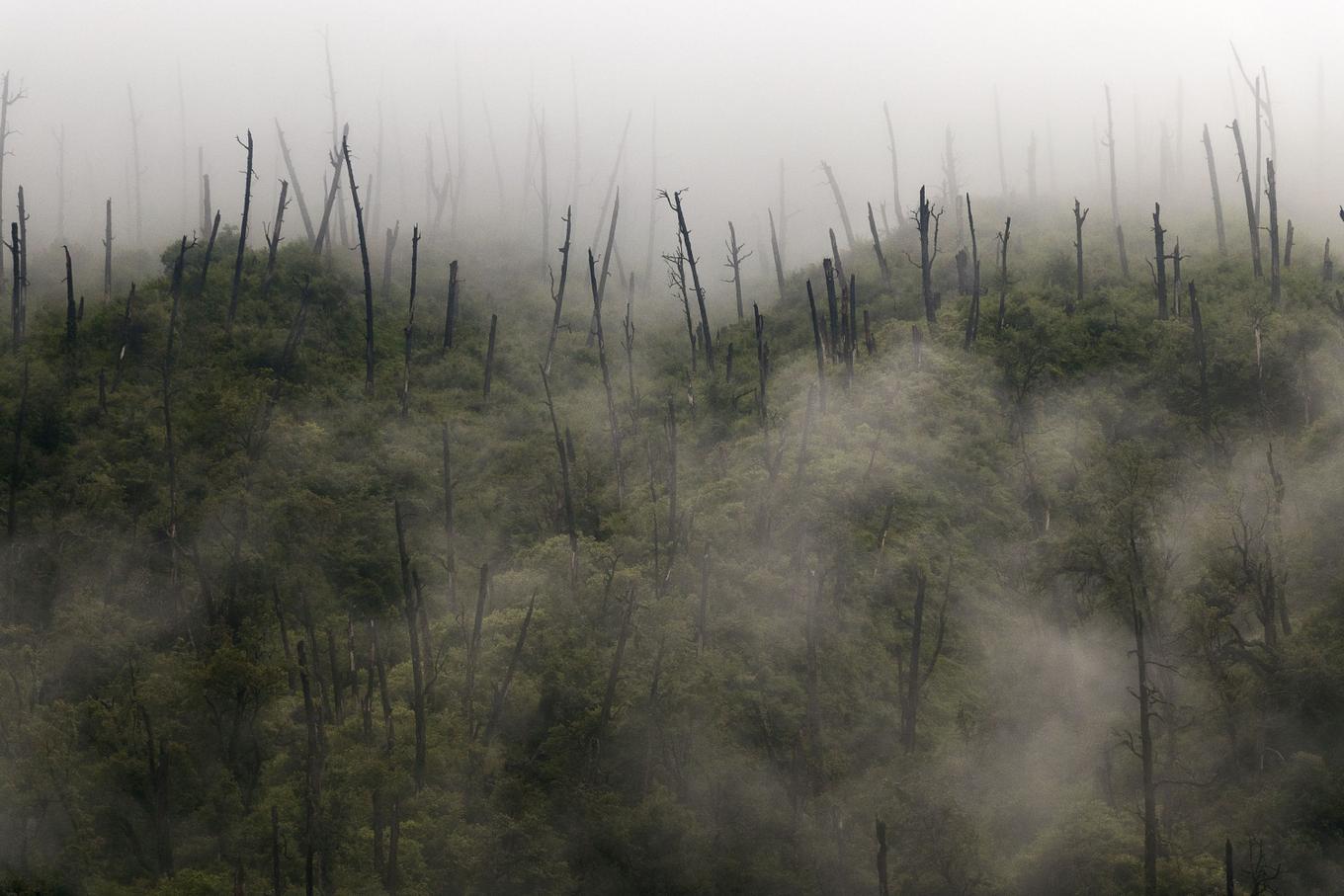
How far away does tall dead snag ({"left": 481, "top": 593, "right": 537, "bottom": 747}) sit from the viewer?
26.7 m

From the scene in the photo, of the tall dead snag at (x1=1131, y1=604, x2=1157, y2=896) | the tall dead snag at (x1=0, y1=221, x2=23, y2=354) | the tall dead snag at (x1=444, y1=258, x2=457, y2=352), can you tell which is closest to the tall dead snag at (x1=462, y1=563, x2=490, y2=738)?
the tall dead snag at (x1=1131, y1=604, x2=1157, y2=896)

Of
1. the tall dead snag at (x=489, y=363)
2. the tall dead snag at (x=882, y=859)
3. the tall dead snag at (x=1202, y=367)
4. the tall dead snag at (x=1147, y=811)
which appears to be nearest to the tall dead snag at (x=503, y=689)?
the tall dead snag at (x=882, y=859)

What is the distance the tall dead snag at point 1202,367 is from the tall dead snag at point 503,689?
2326cm

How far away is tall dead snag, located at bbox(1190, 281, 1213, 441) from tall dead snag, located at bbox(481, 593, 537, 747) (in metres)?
23.3

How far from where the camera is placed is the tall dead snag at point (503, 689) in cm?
2670

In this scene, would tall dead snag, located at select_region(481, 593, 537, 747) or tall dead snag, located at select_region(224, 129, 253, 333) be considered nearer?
tall dead snag, located at select_region(481, 593, 537, 747)

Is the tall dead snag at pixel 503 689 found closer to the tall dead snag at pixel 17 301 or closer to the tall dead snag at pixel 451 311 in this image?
the tall dead snag at pixel 451 311

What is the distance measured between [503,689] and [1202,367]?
25804 millimetres

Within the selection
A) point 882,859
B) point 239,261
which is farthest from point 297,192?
A: point 882,859

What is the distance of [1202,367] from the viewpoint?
1454 inches

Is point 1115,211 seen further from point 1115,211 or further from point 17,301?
point 17,301

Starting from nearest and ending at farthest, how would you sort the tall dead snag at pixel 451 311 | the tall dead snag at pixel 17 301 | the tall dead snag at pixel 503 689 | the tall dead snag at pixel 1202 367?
the tall dead snag at pixel 503 689 → the tall dead snag at pixel 1202 367 → the tall dead snag at pixel 17 301 → the tall dead snag at pixel 451 311

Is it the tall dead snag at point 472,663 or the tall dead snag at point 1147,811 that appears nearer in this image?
the tall dead snag at point 1147,811

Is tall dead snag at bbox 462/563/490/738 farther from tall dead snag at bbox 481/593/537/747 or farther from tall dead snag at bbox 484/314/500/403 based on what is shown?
tall dead snag at bbox 484/314/500/403
